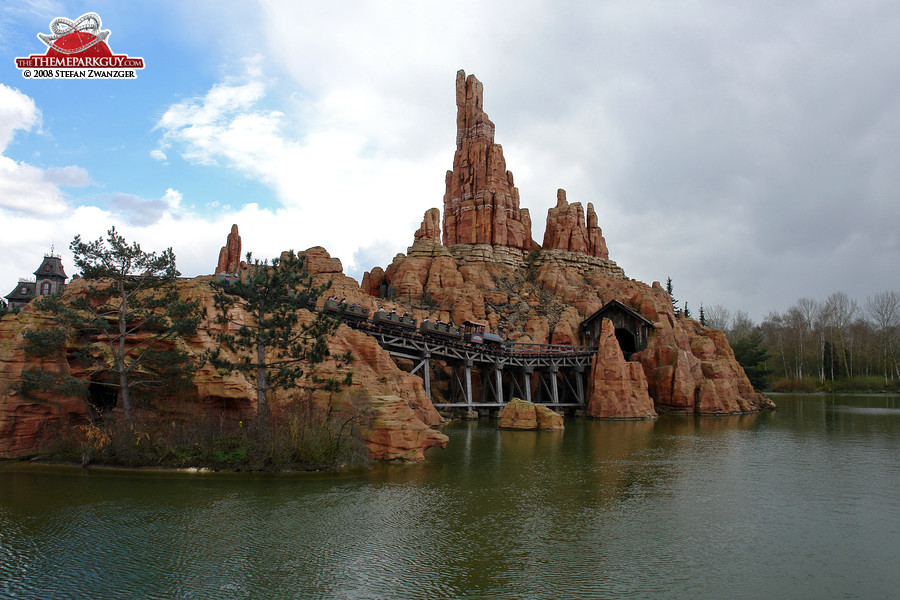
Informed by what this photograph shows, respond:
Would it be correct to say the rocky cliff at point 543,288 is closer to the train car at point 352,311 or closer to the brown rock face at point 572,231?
the brown rock face at point 572,231

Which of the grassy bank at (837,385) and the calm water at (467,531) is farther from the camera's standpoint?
the grassy bank at (837,385)

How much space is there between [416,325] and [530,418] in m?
12.5

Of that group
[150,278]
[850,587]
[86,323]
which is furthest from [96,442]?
[850,587]

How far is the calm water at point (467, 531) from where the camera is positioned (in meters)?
11.4

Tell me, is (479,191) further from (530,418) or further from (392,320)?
(530,418)

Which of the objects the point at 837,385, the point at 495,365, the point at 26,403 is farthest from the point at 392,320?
the point at 837,385

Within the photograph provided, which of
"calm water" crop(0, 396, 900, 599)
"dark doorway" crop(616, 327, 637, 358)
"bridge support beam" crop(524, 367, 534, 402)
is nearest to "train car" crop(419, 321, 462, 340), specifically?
"bridge support beam" crop(524, 367, 534, 402)

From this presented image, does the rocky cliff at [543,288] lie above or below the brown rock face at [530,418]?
above

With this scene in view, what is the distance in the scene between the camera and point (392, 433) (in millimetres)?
23734

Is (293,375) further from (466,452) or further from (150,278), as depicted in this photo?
(466,452)

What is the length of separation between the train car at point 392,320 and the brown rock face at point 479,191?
133 ft

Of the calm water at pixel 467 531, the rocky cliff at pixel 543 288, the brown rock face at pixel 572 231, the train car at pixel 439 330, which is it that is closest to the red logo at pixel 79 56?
the calm water at pixel 467 531

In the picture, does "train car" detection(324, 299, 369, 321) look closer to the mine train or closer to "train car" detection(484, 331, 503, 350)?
the mine train

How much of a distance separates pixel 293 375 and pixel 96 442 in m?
7.95
